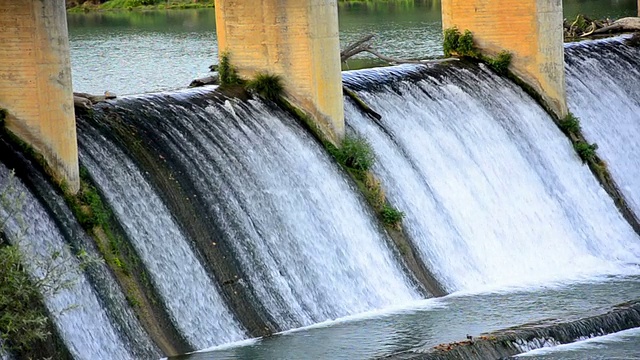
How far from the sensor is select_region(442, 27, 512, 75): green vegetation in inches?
1196

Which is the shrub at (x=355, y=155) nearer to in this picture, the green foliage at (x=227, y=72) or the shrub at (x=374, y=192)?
the shrub at (x=374, y=192)

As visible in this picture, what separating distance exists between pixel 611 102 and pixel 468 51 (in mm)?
3547

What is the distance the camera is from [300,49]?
2498 cm

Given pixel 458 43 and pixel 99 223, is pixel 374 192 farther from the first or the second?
pixel 458 43

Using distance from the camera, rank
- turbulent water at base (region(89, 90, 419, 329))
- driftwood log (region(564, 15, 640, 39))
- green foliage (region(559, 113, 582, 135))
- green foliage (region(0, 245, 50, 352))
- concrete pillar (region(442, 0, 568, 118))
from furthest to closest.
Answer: driftwood log (region(564, 15, 640, 39))
concrete pillar (region(442, 0, 568, 118))
green foliage (region(559, 113, 582, 135))
turbulent water at base (region(89, 90, 419, 329))
green foliage (region(0, 245, 50, 352))

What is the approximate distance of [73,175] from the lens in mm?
19938

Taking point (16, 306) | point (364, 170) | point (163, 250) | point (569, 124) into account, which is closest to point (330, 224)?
point (364, 170)

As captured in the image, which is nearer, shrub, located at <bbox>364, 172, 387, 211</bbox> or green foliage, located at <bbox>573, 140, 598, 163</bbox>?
shrub, located at <bbox>364, 172, 387, 211</bbox>

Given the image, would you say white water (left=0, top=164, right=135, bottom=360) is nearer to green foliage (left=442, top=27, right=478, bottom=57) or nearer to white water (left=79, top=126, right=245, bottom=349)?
white water (left=79, top=126, right=245, bottom=349)

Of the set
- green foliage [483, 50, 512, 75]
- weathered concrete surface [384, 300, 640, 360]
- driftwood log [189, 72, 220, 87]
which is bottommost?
weathered concrete surface [384, 300, 640, 360]

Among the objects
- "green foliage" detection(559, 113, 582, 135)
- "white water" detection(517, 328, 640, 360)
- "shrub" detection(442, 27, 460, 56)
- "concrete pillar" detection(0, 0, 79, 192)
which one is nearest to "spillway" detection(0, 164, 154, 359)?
"concrete pillar" detection(0, 0, 79, 192)

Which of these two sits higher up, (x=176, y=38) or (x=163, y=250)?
(x=163, y=250)

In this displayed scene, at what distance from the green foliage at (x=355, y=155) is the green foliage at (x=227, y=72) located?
2.25m

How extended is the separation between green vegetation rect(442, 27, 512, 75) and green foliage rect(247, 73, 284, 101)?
22.0 ft
